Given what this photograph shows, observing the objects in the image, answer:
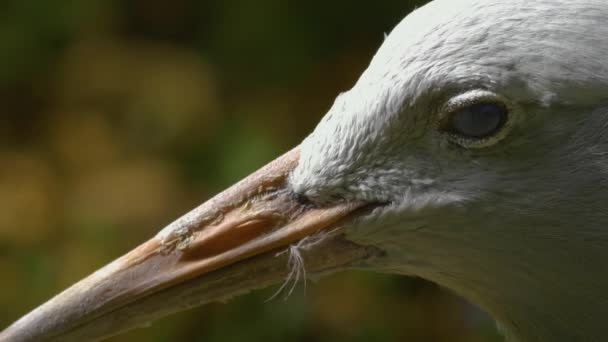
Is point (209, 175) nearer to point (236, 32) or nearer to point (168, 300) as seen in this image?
point (236, 32)

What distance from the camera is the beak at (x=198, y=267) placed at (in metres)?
1.79

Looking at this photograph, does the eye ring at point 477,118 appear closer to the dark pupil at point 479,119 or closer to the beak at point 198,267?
the dark pupil at point 479,119

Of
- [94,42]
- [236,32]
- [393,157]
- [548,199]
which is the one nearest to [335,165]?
[393,157]

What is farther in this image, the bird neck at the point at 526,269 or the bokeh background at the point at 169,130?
the bokeh background at the point at 169,130

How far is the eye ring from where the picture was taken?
158 centimetres

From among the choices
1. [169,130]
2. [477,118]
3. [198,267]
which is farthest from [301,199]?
[169,130]

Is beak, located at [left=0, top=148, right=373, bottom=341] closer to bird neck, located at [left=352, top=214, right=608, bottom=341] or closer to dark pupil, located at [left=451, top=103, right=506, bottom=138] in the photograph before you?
bird neck, located at [left=352, top=214, right=608, bottom=341]

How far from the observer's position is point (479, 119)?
1.59 meters

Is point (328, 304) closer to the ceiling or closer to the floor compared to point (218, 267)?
closer to the floor

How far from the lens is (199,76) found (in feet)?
16.9

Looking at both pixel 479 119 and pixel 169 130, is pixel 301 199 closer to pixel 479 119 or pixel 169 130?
pixel 479 119

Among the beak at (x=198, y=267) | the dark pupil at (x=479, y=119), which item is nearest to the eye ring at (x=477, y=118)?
the dark pupil at (x=479, y=119)

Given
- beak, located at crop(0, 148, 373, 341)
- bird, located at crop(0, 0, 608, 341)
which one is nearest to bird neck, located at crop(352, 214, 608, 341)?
bird, located at crop(0, 0, 608, 341)

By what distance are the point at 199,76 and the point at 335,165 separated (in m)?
→ 3.49
